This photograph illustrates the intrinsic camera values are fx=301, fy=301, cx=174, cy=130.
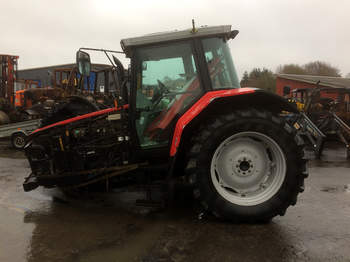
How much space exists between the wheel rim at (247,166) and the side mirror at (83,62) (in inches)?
80.4

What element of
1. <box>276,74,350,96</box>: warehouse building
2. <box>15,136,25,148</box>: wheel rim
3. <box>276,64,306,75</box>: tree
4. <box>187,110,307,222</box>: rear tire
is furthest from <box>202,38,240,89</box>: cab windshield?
<box>276,64,306,75</box>: tree

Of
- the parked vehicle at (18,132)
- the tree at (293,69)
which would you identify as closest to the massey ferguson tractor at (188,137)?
the parked vehicle at (18,132)

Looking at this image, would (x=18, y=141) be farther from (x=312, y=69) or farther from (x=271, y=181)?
(x=312, y=69)

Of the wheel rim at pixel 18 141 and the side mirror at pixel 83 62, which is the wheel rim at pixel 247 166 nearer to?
the side mirror at pixel 83 62

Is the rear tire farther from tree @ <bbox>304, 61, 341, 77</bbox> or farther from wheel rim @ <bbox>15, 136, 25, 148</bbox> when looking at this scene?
tree @ <bbox>304, 61, 341, 77</bbox>

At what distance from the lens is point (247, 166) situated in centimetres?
339

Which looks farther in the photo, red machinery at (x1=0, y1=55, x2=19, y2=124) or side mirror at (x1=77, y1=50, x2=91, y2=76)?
red machinery at (x1=0, y1=55, x2=19, y2=124)

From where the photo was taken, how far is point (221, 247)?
270 centimetres

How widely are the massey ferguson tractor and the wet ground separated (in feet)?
0.90

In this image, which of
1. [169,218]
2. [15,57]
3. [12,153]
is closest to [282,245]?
[169,218]

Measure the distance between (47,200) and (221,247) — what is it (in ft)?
8.90

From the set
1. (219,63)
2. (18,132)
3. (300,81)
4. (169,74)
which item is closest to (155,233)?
(169,74)

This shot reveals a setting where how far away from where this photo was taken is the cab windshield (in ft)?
11.6

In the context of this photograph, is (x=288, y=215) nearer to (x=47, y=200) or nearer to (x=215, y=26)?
(x=215, y=26)
